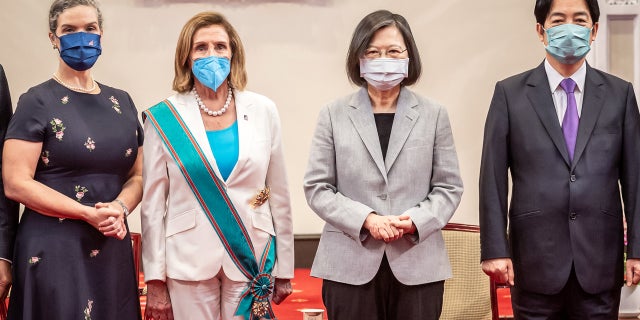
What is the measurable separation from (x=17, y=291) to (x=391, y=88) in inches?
56.1

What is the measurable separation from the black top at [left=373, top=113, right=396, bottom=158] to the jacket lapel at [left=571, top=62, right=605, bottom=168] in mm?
617

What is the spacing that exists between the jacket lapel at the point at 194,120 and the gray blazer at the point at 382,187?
349mm

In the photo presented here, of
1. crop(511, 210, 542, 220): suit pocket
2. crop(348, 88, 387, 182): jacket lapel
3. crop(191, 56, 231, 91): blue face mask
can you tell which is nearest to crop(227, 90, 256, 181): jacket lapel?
crop(191, 56, 231, 91): blue face mask

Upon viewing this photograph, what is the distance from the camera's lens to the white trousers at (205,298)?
2.64 metres

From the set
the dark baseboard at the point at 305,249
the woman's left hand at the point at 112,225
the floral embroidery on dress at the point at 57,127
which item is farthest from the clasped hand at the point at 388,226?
the dark baseboard at the point at 305,249

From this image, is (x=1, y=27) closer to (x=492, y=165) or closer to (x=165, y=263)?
(x=165, y=263)

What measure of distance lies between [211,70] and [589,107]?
4.19ft

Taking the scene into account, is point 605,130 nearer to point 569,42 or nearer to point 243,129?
point 569,42

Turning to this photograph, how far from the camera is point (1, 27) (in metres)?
5.73

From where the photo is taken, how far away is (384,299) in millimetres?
2688

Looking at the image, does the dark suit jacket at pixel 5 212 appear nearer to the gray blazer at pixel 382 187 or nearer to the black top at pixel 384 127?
the gray blazer at pixel 382 187

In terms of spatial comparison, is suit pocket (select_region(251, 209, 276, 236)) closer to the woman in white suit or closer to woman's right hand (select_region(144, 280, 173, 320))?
the woman in white suit

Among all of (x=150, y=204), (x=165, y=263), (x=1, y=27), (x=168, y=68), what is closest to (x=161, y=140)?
(x=150, y=204)

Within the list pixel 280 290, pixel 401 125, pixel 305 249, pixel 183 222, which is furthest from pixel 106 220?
pixel 305 249
